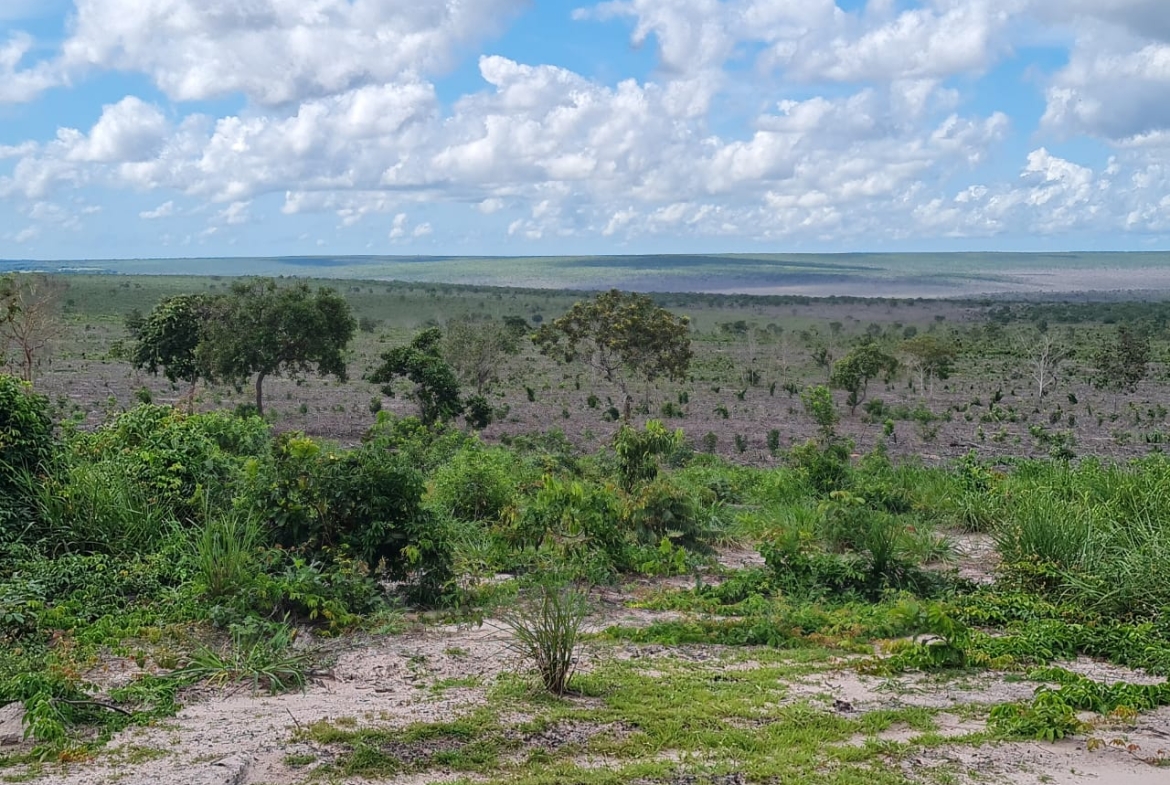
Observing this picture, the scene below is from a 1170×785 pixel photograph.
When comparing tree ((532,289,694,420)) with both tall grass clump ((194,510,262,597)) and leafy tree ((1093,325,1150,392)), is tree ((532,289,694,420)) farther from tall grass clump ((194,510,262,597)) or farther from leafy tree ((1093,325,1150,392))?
leafy tree ((1093,325,1150,392))

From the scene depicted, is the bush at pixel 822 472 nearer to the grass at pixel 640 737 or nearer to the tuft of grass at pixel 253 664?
the grass at pixel 640 737

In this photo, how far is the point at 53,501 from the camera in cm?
914

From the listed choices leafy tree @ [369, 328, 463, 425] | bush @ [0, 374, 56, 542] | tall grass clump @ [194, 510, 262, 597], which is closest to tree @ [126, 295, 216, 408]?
leafy tree @ [369, 328, 463, 425]

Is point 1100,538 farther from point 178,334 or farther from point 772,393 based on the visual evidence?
point 772,393

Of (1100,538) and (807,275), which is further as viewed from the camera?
(807,275)

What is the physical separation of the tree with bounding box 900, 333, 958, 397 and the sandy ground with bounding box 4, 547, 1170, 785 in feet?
104

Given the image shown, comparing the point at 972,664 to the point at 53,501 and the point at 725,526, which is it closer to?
the point at 725,526

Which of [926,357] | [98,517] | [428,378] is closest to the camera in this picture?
[98,517]

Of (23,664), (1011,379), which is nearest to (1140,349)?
(1011,379)

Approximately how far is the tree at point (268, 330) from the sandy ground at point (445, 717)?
17.0 metres

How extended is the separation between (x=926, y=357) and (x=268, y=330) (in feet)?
80.1

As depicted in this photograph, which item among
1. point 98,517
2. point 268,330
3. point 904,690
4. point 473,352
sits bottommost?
point 904,690

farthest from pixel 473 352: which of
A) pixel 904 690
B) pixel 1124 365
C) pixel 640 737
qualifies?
pixel 640 737

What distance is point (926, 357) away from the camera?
3772 cm
